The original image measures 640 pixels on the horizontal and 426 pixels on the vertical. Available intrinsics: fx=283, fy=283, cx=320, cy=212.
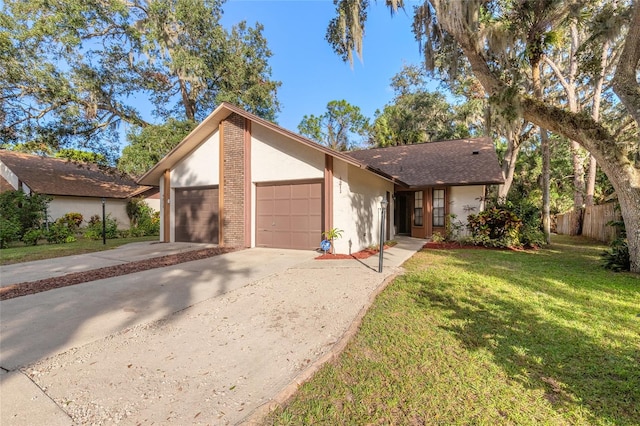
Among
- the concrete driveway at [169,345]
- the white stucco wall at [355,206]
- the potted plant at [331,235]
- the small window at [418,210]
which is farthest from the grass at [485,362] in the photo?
the small window at [418,210]

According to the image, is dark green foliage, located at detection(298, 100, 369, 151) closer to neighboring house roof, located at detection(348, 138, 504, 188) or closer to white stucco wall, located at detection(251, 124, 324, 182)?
neighboring house roof, located at detection(348, 138, 504, 188)

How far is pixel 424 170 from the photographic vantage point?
14023 mm

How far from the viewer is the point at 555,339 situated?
3.46m

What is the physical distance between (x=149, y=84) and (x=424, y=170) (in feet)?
56.5

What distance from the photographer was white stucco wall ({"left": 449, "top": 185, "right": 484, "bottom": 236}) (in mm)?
12281

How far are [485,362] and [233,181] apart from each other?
9295 mm

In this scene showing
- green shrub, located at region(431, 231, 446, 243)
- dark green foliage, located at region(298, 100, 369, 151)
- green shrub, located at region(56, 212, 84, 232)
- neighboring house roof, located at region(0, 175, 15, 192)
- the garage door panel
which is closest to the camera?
the garage door panel

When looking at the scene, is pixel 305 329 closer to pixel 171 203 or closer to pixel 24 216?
pixel 171 203

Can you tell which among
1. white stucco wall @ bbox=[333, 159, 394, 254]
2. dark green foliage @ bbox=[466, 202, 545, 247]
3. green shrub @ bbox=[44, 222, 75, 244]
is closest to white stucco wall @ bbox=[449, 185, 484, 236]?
dark green foliage @ bbox=[466, 202, 545, 247]

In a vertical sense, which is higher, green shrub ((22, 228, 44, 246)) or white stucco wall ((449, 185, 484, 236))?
white stucco wall ((449, 185, 484, 236))

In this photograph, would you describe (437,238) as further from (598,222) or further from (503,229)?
(598,222)

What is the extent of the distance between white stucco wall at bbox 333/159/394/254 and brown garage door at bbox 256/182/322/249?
0.70 m

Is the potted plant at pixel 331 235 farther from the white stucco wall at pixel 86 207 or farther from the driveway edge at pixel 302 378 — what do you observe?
the white stucco wall at pixel 86 207

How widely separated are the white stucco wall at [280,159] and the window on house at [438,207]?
271 inches
